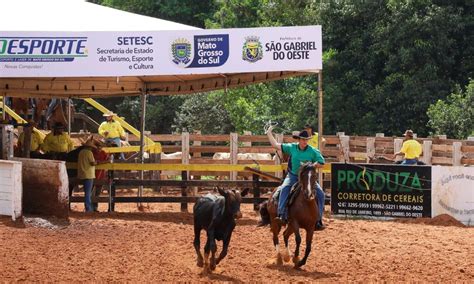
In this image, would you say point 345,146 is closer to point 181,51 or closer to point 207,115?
point 181,51

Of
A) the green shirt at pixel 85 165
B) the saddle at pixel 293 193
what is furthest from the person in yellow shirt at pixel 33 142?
the saddle at pixel 293 193

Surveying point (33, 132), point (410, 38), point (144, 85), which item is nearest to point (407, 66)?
point (410, 38)

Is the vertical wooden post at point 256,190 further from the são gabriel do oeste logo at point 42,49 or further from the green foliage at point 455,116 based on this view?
the green foliage at point 455,116

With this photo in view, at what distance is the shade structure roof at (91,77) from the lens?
22.4m

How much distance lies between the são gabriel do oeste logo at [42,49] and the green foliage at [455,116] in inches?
716

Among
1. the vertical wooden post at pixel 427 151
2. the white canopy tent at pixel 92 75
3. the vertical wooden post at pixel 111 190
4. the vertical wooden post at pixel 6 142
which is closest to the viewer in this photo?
the vertical wooden post at pixel 6 142

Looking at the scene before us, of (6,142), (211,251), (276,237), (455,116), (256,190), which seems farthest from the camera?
(455,116)

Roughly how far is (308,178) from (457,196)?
836 cm

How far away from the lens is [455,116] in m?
36.7

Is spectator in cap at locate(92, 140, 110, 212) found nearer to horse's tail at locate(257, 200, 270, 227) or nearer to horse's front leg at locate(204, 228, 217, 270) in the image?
horse's tail at locate(257, 200, 270, 227)

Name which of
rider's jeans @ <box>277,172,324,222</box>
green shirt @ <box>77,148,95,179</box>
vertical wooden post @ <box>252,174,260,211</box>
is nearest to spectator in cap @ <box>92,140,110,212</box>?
green shirt @ <box>77,148,95,179</box>

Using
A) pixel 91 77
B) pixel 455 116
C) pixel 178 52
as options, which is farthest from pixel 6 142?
pixel 455 116

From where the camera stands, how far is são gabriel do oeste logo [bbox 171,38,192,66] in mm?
21688

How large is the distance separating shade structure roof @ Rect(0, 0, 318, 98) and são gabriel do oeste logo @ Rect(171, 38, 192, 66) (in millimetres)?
512
